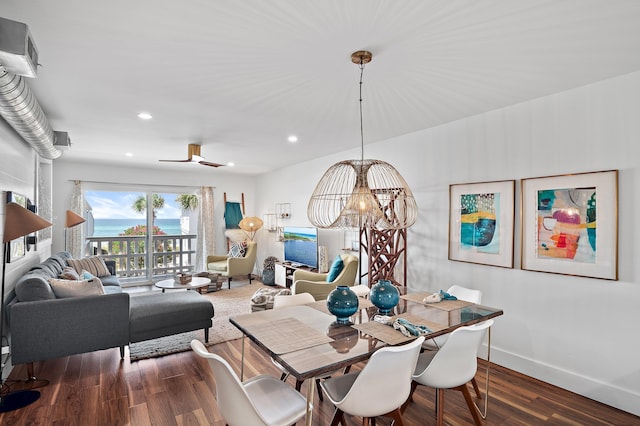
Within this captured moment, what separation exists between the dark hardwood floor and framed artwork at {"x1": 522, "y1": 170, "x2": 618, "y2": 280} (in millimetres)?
1036

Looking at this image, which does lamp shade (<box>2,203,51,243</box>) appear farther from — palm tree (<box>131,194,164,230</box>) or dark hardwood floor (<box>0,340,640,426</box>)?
palm tree (<box>131,194,164,230</box>)

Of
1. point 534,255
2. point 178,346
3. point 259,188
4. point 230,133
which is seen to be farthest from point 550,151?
point 259,188

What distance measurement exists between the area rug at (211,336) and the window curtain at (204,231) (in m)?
2.15

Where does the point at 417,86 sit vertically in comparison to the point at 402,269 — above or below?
above

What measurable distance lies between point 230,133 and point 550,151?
3.49 m

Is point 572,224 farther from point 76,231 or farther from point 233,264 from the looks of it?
point 76,231

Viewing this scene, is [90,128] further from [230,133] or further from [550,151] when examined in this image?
[550,151]

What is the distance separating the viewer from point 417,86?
279 cm

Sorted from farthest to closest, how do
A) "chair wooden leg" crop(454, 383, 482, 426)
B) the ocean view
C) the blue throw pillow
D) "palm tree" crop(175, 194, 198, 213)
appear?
"palm tree" crop(175, 194, 198, 213) < the ocean view < the blue throw pillow < "chair wooden leg" crop(454, 383, 482, 426)

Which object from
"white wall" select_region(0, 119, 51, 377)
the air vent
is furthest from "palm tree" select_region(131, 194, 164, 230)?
the air vent

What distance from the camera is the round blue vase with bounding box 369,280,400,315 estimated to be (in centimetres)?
242

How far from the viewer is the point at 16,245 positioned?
349 centimetres

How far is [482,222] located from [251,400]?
9.31 ft

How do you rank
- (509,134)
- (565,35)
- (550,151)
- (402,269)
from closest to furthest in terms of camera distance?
(565,35)
(550,151)
(509,134)
(402,269)
